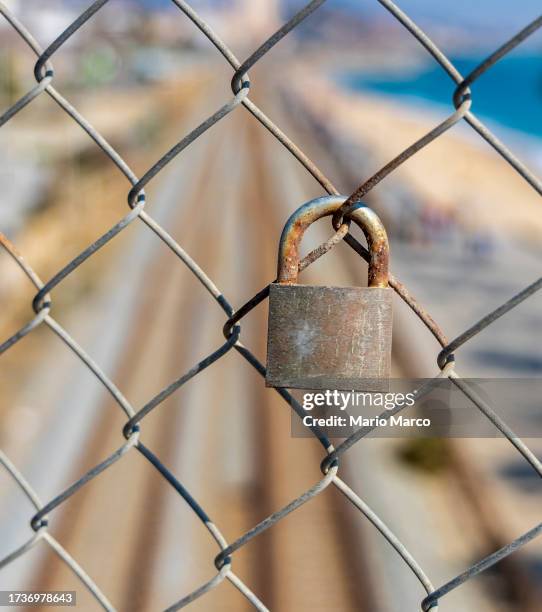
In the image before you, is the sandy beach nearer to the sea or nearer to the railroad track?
the sea

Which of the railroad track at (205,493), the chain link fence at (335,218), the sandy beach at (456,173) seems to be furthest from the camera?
the sandy beach at (456,173)

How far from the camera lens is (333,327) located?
146cm

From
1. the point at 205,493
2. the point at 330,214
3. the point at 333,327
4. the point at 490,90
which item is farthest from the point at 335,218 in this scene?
the point at 490,90

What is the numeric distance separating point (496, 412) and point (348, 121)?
→ 67936mm

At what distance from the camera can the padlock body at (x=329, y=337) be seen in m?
1.45

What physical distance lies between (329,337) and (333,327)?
2 cm

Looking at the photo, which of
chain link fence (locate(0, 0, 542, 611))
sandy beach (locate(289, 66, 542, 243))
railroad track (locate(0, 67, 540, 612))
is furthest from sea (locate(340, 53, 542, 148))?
chain link fence (locate(0, 0, 542, 611))

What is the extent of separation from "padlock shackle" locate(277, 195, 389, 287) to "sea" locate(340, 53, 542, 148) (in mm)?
43299

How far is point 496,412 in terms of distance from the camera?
1686 millimetres

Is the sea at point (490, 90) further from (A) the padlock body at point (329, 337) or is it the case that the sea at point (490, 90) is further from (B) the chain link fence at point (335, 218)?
(A) the padlock body at point (329, 337)

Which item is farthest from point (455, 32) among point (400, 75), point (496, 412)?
point (496, 412)

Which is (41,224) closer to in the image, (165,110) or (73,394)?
(73,394)

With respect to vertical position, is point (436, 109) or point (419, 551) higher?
point (436, 109)

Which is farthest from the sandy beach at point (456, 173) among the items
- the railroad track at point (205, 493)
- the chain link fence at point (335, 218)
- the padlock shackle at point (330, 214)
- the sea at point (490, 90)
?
the padlock shackle at point (330, 214)
